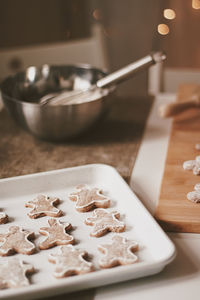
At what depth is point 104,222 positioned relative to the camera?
0.93m

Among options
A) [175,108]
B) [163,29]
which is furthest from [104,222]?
[163,29]

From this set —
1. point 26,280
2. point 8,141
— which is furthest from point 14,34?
point 26,280

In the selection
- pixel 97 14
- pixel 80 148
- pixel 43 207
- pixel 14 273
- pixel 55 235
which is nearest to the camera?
pixel 14 273

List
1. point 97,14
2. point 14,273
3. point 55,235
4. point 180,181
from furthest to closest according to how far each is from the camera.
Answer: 1. point 97,14
2. point 180,181
3. point 55,235
4. point 14,273

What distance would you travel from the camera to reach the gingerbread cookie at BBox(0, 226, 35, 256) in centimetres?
86

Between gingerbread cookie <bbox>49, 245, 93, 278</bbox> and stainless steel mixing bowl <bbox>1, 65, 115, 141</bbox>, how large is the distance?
1.70 ft

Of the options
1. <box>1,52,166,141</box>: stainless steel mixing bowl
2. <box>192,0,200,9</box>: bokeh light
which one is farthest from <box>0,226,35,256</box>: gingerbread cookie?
<box>192,0,200,9</box>: bokeh light

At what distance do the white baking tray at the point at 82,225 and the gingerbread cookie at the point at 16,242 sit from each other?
0.01 meters

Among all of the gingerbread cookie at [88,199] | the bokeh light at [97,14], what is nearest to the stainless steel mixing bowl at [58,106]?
the gingerbread cookie at [88,199]

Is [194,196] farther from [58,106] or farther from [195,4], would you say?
[195,4]

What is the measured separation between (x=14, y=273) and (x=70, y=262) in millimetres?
108

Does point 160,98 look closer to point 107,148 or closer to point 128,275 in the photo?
point 107,148

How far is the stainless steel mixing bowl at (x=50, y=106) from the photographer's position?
126cm

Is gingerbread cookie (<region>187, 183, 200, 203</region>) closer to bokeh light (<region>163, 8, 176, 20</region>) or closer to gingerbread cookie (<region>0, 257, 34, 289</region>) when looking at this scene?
gingerbread cookie (<region>0, 257, 34, 289</region>)
